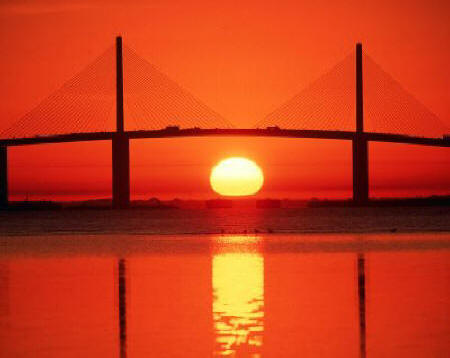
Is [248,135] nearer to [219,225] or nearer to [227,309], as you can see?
[219,225]

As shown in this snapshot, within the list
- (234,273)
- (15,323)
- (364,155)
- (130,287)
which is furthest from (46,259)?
(364,155)

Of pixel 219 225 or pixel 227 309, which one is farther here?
pixel 219 225

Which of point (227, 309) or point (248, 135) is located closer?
point (227, 309)

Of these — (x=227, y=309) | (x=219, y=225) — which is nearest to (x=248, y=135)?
(x=219, y=225)

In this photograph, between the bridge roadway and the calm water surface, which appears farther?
the bridge roadway

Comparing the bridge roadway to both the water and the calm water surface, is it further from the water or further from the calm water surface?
the calm water surface

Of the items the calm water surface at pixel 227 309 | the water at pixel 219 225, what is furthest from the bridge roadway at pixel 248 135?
the calm water surface at pixel 227 309

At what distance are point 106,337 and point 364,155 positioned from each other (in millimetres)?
59784

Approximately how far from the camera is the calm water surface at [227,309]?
10.3 m

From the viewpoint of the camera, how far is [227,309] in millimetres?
13531

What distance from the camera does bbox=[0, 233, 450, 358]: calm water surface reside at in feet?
33.9

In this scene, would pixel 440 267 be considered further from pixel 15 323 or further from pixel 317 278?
pixel 15 323

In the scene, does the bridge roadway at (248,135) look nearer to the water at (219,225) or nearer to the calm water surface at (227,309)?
the water at (219,225)

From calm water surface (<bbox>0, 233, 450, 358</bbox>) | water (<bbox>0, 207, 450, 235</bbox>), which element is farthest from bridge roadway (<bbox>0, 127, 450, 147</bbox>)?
calm water surface (<bbox>0, 233, 450, 358</bbox>)
